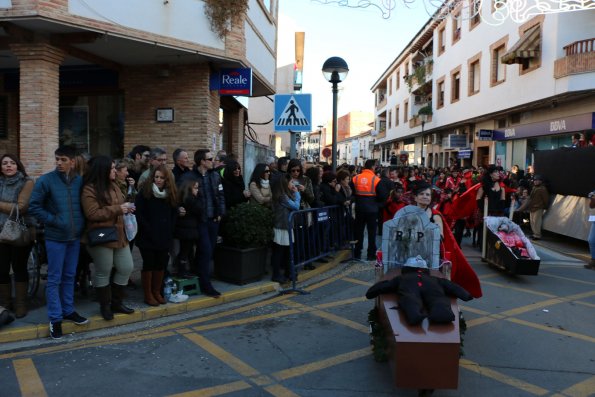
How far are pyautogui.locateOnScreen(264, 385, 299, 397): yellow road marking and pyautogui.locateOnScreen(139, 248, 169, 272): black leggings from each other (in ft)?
7.93

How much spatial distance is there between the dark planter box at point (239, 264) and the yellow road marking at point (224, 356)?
184cm

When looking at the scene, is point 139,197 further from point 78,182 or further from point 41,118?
point 41,118

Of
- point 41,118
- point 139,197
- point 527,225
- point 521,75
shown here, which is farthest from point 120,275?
point 521,75

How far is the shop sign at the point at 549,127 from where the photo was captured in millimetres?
16297

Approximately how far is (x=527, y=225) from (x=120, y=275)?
39.8ft

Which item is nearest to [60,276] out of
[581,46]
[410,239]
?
[410,239]

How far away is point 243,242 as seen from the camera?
702cm

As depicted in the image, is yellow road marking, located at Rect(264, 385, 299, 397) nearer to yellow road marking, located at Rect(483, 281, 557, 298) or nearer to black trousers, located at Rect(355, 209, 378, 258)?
yellow road marking, located at Rect(483, 281, 557, 298)

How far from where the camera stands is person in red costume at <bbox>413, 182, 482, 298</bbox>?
4.95 meters

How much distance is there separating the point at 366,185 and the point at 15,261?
5700 mm

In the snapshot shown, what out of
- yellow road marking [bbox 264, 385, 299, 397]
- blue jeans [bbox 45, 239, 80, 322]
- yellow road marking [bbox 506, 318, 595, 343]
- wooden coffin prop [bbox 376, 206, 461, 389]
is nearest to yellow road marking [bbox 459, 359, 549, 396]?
wooden coffin prop [bbox 376, 206, 461, 389]

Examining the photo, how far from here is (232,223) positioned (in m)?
6.98

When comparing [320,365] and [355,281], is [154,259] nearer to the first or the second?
[320,365]

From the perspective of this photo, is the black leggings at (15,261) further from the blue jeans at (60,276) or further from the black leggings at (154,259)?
the black leggings at (154,259)
